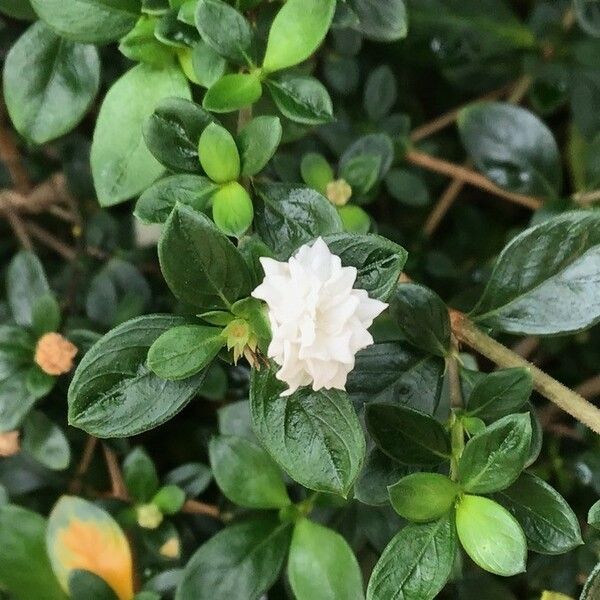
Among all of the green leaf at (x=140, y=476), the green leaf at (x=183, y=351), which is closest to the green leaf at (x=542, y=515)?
the green leaf at (x=183, y=351)

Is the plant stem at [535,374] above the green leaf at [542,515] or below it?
above

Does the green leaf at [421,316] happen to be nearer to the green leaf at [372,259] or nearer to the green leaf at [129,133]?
the green leaf at [372,259]

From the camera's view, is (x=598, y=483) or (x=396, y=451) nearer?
(x=396, y=451)

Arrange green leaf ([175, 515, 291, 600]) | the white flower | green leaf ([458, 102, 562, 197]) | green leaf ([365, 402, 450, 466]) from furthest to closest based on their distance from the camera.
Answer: green leaf ([458, 102, 562, 197]), green leaf ([175, 515, 291, 600]), green leaf ([365, 402, 450, 466]), the white flower

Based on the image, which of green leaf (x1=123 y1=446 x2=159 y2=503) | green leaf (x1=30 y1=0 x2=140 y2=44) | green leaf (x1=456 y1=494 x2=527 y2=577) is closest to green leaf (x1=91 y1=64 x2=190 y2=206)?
green leaf (x1=30 y1=0 x2=140 y2=44)

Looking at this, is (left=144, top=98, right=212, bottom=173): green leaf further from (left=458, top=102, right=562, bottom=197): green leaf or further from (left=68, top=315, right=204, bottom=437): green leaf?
(left=458, top=102, right=562, bottom=197): green leaf

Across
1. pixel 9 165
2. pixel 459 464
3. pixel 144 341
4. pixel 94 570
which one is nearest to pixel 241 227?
pixel 144 341

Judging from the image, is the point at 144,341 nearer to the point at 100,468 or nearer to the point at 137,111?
the point at 137,111
